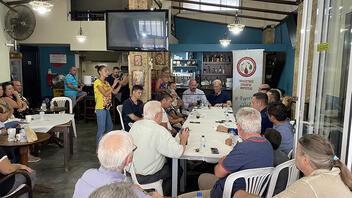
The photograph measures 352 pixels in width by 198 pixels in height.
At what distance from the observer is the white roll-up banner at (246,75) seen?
27.1 feet

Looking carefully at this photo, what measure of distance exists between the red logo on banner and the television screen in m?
4.09

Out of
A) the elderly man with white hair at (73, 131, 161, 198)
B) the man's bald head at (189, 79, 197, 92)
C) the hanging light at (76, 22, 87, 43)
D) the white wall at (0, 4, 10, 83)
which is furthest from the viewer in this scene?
the hanging light at (76, 22, 87, 43)

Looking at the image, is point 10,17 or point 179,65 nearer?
point 10,17

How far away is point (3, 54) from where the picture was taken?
7.38m

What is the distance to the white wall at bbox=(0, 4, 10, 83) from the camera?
7277mm

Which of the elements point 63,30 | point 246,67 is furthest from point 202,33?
point 63,30

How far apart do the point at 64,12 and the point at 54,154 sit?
18.4ft

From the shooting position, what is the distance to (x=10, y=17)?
292 inches

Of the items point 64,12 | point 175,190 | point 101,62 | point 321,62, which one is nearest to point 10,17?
point 64,12

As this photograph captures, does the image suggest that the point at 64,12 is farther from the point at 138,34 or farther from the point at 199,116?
the point at 199,116

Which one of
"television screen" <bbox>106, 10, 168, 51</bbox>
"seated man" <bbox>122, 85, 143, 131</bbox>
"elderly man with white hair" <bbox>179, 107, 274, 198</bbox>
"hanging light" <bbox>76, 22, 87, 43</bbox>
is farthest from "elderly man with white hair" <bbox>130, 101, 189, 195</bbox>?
"hanging light" <bbox>76, 22, 87, 43</bbox>

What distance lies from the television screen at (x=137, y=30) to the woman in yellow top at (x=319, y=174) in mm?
3770

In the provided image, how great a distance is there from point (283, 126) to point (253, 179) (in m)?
1.26

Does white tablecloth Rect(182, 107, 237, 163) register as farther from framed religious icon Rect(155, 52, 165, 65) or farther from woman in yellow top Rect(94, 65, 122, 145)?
framed religious icon Rect(155, 52, 165, 65)
